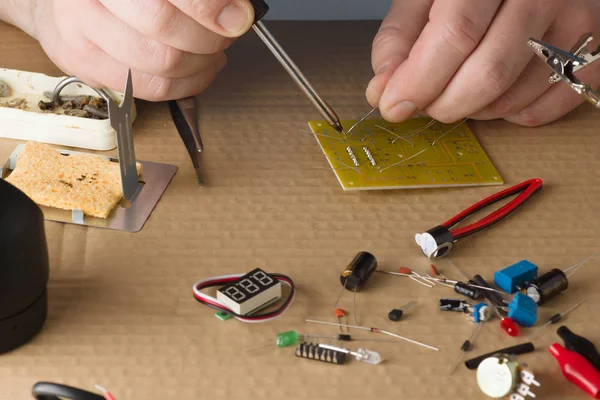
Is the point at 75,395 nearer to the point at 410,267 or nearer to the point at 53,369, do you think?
the point at 53,369

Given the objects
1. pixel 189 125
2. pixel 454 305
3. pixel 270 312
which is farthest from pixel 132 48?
pixel 454 305

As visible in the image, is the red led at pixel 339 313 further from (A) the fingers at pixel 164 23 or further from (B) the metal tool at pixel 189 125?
(A) the fingers at pixel 164 23

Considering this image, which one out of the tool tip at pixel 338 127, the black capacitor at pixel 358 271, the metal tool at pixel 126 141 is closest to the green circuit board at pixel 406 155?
the tool tip at pixel 338 127

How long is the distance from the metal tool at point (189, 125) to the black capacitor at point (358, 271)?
0.80 feet

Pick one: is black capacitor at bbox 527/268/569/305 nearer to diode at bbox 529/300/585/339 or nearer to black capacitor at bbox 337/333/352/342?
diode at bbox 529/300/585/339

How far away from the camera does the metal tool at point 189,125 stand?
0.94m

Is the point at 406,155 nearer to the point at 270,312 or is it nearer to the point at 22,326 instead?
the point at 270,312

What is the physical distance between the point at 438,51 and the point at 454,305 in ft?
1.09

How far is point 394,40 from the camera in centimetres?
98

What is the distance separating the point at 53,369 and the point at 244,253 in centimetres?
23

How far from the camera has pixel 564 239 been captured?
Answer: 0.85 metres

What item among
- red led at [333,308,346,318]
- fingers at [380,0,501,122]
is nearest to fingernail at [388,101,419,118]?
fingers at [380,0,501,122]

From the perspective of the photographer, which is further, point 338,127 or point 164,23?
point 338,127

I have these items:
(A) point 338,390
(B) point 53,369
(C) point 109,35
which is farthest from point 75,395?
(C) point 109,35
